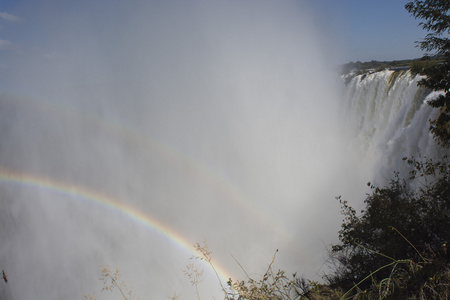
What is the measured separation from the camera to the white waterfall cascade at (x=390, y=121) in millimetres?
9695

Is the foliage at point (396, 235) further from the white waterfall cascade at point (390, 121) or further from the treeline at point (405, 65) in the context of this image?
the treeline at point (405, 65)

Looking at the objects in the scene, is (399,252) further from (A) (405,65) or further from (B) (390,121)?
(A) (405,65)

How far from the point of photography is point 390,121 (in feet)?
41.4

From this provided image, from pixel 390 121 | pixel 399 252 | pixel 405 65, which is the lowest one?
pixel 399 252

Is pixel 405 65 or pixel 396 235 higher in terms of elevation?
pixel 405 65

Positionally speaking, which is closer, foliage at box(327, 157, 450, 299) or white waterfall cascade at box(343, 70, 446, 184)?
foliage at box(327, 157, 450, 299)

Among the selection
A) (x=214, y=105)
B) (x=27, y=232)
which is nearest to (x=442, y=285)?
(x=27, y=232)

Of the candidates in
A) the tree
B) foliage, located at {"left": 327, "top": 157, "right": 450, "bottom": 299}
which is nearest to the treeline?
the tree

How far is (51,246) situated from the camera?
1986 cm

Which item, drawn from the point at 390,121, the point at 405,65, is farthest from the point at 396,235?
the point at 405,65

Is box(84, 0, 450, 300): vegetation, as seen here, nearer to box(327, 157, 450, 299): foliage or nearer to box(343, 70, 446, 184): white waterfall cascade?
box(327, 157, 450, 299): foliage

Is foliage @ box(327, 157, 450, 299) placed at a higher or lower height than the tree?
lower

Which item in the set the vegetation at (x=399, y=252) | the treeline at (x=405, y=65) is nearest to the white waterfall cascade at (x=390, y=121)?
the treeline at (x=405, y=65)

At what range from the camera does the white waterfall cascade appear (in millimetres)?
9695
